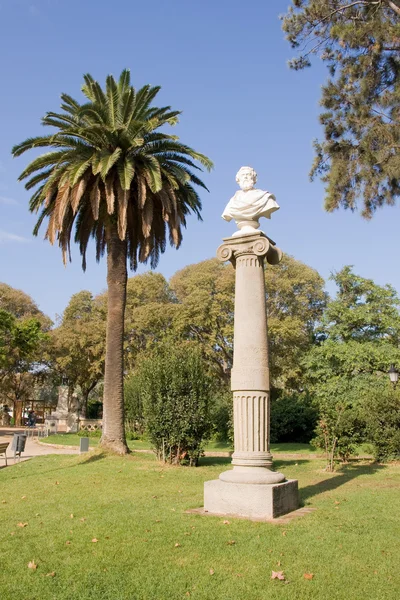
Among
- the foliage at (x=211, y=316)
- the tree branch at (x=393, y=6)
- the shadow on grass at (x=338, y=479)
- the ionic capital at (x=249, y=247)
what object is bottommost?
the shadow on grass at (x=338, y=479)

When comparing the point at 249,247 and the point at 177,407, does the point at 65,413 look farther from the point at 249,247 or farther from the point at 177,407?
the point at 249,247

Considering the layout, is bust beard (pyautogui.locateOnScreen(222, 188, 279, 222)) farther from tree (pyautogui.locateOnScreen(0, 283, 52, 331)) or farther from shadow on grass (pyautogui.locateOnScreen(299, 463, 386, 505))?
tree (pyautogui.locateOnScreen(0, 283, 52, 331))

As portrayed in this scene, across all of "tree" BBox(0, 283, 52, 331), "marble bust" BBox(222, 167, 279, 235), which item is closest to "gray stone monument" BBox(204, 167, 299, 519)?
"marble bust" BBox(222, 167, 279, 235)

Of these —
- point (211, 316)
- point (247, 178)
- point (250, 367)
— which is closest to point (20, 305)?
point (211, 316)

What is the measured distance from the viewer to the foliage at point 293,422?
971 inches

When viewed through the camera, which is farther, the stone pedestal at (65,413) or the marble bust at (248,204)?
the stone pedestal at (65,413)

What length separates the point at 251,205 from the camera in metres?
8.79

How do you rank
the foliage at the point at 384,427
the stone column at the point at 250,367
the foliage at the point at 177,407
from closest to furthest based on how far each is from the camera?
the stone column at the point at 250,367 → the foliage at the point at 177,407 → the foliage at the point at 384,427

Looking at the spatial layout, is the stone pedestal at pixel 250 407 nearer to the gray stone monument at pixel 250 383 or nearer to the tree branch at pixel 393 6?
the gray stone monument at pixel 250 383

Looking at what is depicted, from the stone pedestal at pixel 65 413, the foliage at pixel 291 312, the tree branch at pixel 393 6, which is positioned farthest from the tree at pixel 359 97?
the stone pedestal at pixel 65 413

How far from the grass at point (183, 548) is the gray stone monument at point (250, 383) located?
490 mm

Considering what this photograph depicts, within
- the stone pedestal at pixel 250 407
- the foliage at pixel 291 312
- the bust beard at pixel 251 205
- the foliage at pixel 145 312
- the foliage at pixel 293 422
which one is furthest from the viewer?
the foliage at pixel 145 312

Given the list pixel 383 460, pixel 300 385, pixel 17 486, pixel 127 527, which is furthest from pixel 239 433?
pixel 300 385

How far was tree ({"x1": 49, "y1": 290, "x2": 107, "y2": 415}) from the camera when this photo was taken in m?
37.5
